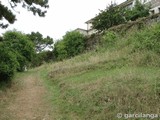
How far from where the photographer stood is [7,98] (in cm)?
1426

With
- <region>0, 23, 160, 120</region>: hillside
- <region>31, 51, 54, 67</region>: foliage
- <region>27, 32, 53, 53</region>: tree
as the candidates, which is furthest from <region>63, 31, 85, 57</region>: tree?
<region>27, 32, 53, 53</region>: tree

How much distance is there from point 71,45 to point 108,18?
545cm

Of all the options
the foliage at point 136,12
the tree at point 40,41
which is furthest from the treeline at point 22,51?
the tree at point 40,41

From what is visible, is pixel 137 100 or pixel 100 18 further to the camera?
pixel 100 18

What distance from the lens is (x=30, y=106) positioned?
12.6 metres

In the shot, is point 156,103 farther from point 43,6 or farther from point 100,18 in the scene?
point 100,18

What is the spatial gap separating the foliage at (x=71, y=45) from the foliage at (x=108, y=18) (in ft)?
8.68

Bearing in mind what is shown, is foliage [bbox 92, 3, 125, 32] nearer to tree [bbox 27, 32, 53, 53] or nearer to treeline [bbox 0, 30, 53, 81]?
treeline [bbox 0, 30, 53, 81]

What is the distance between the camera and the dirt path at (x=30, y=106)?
35.8ft

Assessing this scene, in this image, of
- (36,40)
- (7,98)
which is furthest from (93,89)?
(36,40)

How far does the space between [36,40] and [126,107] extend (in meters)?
56.7

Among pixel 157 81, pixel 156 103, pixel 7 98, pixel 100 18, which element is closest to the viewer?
pixel 156 103

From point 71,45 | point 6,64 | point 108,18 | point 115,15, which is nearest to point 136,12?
point 115,15

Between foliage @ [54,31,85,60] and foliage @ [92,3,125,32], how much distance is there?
2646mm
